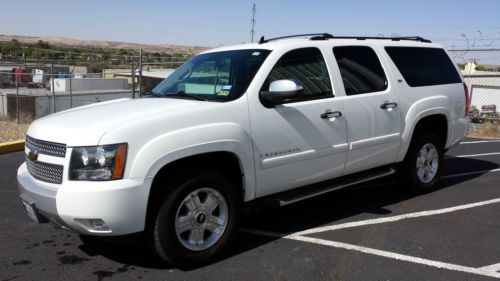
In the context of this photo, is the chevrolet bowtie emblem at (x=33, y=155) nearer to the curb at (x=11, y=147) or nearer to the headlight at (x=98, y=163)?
the headlight at (x=98, y=163)

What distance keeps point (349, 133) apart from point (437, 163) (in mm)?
2002

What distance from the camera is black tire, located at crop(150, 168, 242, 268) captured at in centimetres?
374

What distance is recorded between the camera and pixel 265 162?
4285 millimetres

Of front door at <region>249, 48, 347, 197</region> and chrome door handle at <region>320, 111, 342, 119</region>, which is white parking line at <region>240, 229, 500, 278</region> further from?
chrome door handle at <region>320, 111, 342, 119</region>

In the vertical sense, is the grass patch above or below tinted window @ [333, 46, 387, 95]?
below

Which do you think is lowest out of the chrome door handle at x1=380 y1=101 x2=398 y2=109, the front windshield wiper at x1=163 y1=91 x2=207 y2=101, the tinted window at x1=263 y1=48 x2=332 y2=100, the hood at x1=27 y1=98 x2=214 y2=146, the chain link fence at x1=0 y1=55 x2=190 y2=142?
the chain link fence at x1=0 y1=55 x2=190 y2=142

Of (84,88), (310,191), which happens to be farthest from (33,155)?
(84,88)

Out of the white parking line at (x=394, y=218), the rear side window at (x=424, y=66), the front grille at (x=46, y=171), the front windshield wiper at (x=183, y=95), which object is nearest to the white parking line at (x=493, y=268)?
the white parking line at (x=394, y=218)

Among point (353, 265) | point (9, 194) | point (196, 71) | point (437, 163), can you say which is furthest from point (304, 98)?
point (9, 194)

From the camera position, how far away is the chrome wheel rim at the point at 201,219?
3889 mm

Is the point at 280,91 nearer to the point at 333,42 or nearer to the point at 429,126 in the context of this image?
the point at 333,42

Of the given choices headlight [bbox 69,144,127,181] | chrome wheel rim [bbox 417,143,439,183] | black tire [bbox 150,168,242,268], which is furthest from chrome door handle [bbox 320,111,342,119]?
headlight [bbox 69,144,127,181]

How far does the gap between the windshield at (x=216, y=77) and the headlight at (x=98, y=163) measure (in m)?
1.09

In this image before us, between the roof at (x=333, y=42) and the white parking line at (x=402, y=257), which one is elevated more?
the roof at (x=333, y=42)
